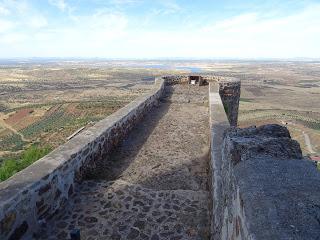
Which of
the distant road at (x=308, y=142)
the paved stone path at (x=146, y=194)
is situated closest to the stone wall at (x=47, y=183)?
the paved stone path at (x=146, y=194)

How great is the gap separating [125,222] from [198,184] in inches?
62.8

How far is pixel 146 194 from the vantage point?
4762 millimetres

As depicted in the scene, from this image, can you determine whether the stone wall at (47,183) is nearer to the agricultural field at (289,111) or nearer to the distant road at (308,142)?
the agricultural field at (289,111)

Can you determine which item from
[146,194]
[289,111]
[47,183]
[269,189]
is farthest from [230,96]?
[289,111]

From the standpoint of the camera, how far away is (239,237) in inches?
77.8

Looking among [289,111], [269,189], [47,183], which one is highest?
[269,189]

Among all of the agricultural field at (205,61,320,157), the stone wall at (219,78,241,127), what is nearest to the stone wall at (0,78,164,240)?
the stone wall at (219,78,241,127)

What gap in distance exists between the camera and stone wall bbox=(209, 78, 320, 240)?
5.35 feet

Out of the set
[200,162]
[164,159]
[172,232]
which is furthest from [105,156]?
[172,232]

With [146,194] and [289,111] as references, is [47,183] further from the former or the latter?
[289,111]

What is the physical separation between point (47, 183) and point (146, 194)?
155 cm

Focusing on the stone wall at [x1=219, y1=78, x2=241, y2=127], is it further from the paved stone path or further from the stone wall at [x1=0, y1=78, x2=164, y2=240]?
the stone wall at [x1=0, y1=78, x2=164, y2=240]

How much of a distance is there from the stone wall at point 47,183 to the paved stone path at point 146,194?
19cm

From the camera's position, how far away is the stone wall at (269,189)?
64.2 inches
